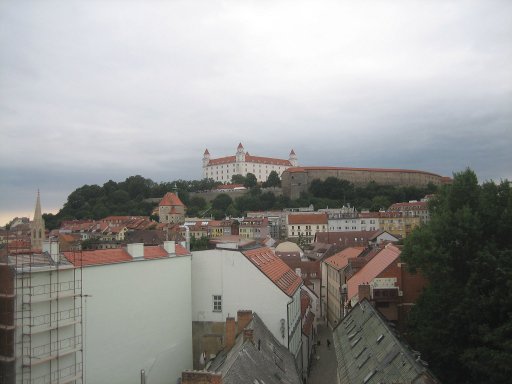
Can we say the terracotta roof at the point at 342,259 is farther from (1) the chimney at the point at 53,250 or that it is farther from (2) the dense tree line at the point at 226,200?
(2) the dense tree line at the point at 226,200

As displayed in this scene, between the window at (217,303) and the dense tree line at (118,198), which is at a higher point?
the dense tree line at (118,198)

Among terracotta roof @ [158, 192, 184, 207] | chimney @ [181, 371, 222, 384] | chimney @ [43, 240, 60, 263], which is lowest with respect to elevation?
chimney @ [181, 371, 222, 384]

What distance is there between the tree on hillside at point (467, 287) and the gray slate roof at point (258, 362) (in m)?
5.91

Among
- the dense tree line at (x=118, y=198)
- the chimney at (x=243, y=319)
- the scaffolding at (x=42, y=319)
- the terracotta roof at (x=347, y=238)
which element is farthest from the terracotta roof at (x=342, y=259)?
the dense tree line at (x=118, y=198)

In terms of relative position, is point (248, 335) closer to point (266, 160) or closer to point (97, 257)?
point (97, 257)

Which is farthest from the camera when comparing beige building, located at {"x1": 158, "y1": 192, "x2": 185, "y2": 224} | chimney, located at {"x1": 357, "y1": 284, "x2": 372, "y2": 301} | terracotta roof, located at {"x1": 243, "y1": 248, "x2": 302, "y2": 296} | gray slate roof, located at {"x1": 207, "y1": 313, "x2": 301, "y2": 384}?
beige building, located at {"x1": 158, "y1": 192, "x2": 185, "y2": 224}

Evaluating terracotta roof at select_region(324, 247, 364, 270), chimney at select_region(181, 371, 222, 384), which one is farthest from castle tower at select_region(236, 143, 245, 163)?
chimney at select_region(181, 371, 222, 384)

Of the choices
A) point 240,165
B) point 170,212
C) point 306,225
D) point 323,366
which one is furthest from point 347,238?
point 240,165

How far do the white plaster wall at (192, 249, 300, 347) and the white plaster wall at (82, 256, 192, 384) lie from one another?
0.77 m

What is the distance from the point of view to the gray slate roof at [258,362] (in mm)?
14867

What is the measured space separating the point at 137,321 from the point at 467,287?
43.0ft

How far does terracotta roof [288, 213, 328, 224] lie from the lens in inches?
4112

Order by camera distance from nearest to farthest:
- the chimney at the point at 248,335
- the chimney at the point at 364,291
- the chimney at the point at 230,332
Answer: the chimney at the point at 248,335
the chimney at the point at 230,332
the chimney at the point at 364,291

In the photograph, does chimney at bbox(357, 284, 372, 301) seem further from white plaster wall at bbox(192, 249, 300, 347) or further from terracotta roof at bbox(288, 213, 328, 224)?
terracotta roof at bbox(288, 213, 328, 224)
